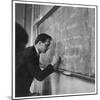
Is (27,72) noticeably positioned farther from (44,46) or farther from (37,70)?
(44,46)

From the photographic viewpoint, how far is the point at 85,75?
73.4 inches

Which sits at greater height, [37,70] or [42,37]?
[42,37]

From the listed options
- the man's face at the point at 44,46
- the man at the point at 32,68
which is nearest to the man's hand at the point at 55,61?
the man at the point at 32,68

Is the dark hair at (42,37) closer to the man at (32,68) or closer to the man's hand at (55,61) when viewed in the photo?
the man at (32,68)

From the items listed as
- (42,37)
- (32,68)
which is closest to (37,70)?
(32,68)

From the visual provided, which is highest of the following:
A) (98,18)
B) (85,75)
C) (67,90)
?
(98,18)

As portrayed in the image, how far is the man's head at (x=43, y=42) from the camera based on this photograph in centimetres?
177

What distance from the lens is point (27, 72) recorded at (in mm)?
1735

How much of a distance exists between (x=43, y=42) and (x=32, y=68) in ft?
0.80

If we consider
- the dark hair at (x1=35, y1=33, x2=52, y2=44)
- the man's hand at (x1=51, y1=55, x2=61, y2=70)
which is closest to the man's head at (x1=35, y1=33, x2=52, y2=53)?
the dark hair at (x1=35, y1=33, x2=52, y2=44)

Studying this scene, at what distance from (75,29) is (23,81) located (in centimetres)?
66

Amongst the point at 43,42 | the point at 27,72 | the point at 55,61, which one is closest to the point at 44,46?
the point at 43,42

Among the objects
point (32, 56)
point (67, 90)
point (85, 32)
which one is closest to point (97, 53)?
point (85, 32)
